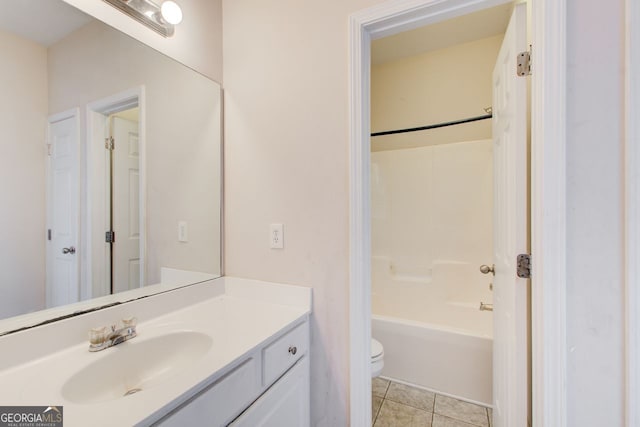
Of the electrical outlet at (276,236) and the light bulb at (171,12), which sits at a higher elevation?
the light bulb at (171,12)

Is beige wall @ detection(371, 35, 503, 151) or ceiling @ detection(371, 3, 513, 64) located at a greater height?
ceiling @ detection(371, 3, 513, 64)

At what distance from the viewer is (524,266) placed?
36.5 inches

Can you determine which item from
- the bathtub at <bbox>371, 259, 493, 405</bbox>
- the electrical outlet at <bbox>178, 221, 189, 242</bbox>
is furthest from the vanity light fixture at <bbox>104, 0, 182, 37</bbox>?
the bathtub at <bbox>371, 259, 493, 405</bbox>

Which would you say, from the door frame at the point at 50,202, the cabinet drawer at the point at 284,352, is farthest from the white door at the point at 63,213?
the cabinet drawer at the point at 284,352

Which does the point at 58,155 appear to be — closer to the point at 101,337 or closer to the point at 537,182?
the point at 101,337

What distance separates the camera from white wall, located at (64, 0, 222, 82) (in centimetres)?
94

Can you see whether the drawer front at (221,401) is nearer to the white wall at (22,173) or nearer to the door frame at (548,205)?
the white wall at (22,173)

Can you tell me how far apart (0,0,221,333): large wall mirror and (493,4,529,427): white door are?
135 cm

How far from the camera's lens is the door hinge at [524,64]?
94cm

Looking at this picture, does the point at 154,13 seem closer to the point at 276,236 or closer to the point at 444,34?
the point at 276,236

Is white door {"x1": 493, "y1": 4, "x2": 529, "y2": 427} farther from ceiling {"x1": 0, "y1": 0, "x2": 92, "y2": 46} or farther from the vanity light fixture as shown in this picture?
ceiling {"x1": 0, "y1": 0, "x2": 92, "y2": 46}

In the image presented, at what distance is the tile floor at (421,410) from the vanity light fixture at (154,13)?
7.45 ft

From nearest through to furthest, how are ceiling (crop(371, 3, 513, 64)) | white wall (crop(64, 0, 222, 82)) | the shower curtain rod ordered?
1. white wall (crop(64, 0, 222, 82))
2. ceiling (crop(371, 3, 513, 64))
3. the shower curtain rod

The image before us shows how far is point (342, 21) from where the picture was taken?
1084 millimetres
